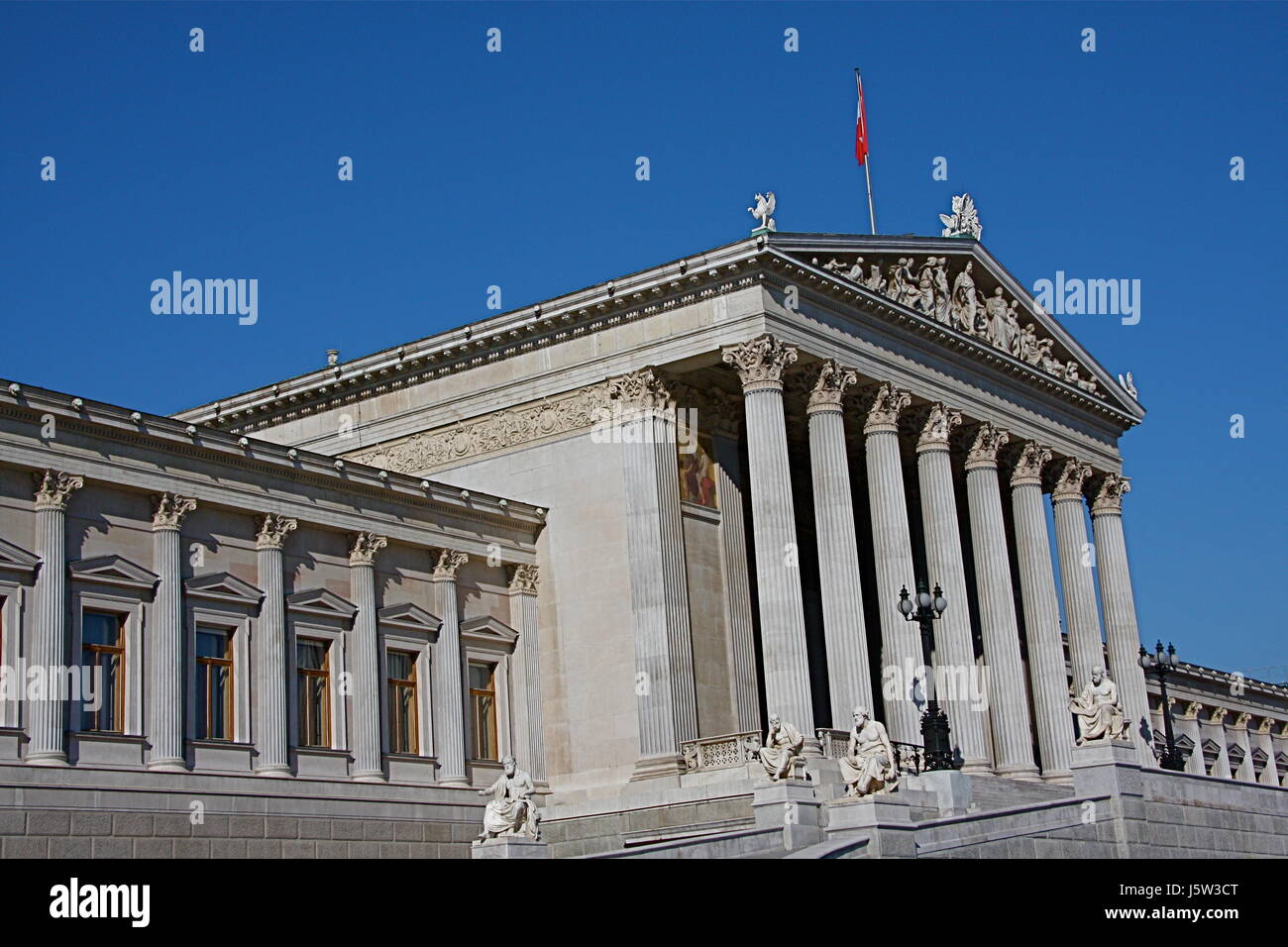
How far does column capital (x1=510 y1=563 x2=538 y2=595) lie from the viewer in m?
44.3

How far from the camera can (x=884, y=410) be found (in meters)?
45.9

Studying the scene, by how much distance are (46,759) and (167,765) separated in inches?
109

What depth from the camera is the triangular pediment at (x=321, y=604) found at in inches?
1526

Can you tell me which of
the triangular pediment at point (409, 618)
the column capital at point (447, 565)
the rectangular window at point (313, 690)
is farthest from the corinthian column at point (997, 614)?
the rectangular window at point (313, 690)

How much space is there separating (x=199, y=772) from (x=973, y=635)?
26.1m

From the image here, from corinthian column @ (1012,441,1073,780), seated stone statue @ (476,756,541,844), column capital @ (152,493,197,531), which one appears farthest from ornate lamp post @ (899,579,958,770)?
column capital @ (152,493,197,531)

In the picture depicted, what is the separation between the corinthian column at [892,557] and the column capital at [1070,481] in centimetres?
1013

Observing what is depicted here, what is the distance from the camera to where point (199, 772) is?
35.2m

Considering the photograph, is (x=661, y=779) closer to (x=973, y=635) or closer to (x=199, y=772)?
(x=199, y=772)

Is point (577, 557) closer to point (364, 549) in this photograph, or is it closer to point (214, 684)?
point (364, 549)

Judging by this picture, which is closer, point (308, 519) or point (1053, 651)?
point (308, 519)

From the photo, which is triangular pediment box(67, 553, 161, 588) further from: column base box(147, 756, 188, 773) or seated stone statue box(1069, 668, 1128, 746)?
seated stone statue box(1069, 668, 1128, 746)

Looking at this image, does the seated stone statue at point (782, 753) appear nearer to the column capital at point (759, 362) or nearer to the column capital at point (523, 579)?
the column capital at point (759, 362)
